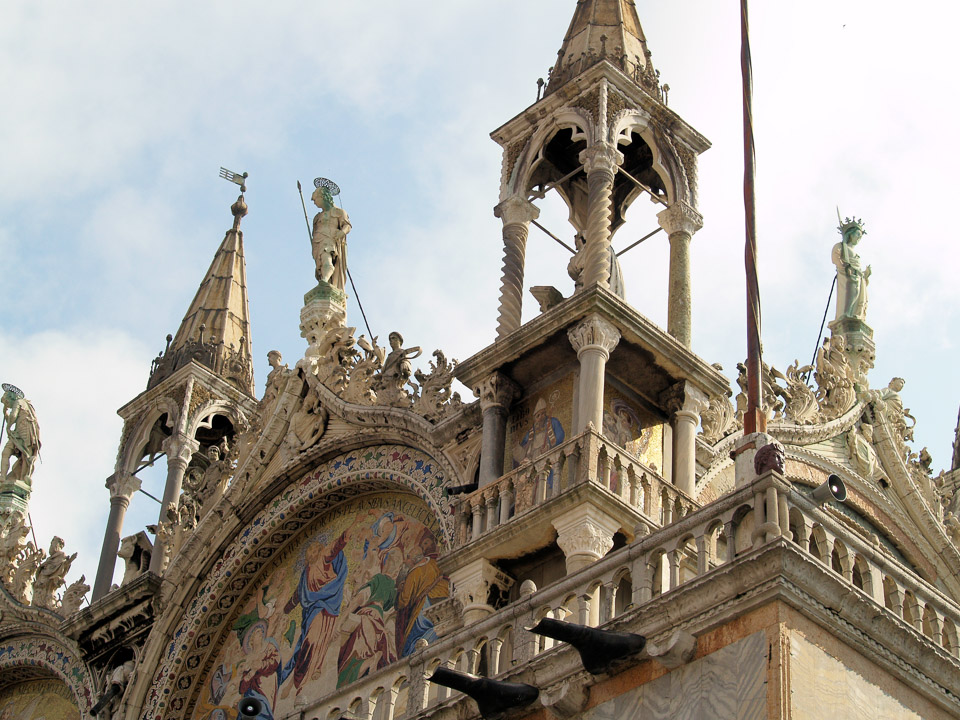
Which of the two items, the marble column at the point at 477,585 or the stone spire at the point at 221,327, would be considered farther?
the stone spire at the point at 221,327

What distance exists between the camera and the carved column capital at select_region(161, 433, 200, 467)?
21.3 metres

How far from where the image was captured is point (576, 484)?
13039 mm

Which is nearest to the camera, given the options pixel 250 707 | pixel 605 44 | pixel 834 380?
pixel 250 707

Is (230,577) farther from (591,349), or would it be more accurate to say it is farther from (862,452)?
(862,452)

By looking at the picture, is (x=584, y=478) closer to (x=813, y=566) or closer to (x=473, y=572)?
(x=473, y=572)

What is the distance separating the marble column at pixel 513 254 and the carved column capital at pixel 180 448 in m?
6.96

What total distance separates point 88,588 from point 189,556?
8.62ft

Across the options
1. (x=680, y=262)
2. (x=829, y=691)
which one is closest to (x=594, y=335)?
(x=680, y=262)

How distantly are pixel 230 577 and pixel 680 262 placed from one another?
599 centimetres

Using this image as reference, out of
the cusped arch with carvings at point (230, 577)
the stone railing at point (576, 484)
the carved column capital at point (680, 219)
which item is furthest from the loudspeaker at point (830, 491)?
the cusped arch with carvings at point (230, 577)

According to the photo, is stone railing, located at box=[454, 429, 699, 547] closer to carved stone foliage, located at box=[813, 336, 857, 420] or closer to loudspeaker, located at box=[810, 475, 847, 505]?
loudspeaker, located at box=[810, 475, 847, 505]

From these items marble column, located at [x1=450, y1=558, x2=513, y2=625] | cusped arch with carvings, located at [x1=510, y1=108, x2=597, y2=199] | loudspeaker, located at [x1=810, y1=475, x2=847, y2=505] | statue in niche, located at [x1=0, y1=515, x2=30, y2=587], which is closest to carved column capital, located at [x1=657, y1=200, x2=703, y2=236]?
cusped arch with carvings, located at [x1=510, y1=108, x2=597, y2=199]

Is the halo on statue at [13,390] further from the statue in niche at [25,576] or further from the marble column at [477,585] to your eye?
the marble column at [477,585]

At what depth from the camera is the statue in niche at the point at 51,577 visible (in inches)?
808
